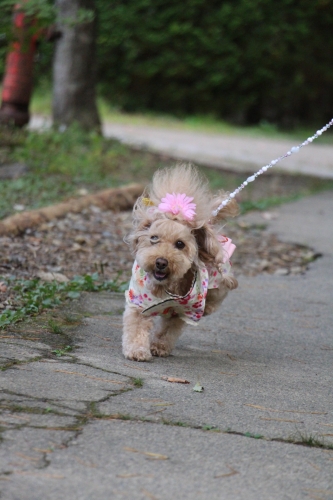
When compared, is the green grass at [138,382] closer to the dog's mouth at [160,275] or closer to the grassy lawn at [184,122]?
the dog's mouth at [160,275]

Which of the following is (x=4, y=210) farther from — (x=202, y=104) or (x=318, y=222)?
(x=202, y=104)

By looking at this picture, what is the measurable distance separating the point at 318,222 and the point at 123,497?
7522 millimetres

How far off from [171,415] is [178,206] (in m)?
1.30

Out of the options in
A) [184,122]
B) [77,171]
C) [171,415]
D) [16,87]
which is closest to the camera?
[171,415]

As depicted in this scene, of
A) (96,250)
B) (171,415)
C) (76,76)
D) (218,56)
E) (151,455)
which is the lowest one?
(218,56)

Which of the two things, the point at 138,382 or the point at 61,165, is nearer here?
the point at 138,382

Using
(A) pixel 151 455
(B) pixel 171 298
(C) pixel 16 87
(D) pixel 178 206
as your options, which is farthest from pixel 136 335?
(C) pixel 16 87

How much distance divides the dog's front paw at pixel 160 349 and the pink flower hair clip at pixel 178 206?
75 centimetres

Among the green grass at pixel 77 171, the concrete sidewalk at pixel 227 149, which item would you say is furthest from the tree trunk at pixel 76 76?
the concrete sidewalk at pixel 227 149

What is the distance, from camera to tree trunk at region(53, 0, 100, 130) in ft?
39.5

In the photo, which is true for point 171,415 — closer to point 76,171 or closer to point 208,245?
point 208,245

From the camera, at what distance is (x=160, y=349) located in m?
4.49

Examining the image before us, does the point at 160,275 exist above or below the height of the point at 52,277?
above

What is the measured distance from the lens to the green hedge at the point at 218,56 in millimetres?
22156
